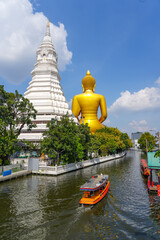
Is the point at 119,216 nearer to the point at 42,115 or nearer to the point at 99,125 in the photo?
the point at 42,115

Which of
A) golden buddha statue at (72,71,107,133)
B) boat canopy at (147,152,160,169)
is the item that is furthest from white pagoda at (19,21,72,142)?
boat canopy at (147,152,160,169)

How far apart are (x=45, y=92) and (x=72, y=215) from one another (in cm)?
3998

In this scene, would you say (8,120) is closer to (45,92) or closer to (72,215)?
(72,215)

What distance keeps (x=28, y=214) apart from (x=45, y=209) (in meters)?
1.38

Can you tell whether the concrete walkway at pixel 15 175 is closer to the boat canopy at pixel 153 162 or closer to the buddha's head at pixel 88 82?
the boat canopy at pixel 153 162

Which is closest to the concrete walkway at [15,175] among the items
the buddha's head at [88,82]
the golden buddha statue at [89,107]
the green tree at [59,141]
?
the green tree at [59,141]

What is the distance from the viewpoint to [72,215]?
1273 centimetres

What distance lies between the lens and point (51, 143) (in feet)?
90.2

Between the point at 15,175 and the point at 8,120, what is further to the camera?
the point at 8,120

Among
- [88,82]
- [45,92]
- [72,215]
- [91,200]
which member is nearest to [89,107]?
[88,82]

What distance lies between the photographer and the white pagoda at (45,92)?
4316 cm

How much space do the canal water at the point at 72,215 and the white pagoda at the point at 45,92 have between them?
79.6 ft

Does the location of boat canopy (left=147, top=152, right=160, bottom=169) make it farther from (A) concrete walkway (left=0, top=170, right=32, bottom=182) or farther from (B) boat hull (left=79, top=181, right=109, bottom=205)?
(A) concrete walkway (left=0, top=170, right=32, bottom=182)

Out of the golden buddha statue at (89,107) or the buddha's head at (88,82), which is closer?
the golden buddha statue at (89,107)
